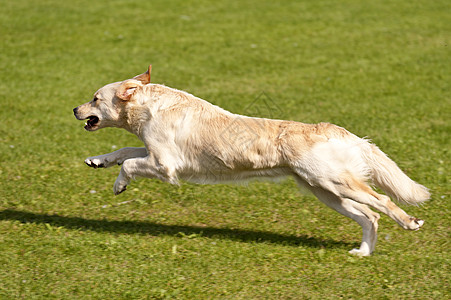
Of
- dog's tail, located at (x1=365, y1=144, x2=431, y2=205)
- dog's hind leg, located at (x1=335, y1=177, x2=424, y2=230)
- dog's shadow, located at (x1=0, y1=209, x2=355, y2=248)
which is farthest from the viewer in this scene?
dog's shadow, located at (x1=0, y1=209, x2=355, y2=248)

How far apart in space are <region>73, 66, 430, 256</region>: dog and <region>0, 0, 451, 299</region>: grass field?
0.63 metres

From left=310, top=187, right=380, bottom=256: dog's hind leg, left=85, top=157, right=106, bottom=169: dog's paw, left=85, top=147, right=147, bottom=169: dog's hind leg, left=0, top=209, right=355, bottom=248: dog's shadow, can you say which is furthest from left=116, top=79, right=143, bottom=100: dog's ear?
left=310, top=187, right=380, bottom=256: dog's hind leg

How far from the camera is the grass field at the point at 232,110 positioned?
575cm

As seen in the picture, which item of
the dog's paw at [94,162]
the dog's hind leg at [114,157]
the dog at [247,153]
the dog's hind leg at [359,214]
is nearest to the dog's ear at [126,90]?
the dog at [247,153]

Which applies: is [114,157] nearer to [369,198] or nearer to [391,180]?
[369,198]

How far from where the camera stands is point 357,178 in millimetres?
5992

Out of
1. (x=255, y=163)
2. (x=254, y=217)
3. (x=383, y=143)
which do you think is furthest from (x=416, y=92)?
(x=255, y=163)

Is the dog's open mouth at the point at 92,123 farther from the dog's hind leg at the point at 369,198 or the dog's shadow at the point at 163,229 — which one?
the dog's hind leg at the point at 369,198

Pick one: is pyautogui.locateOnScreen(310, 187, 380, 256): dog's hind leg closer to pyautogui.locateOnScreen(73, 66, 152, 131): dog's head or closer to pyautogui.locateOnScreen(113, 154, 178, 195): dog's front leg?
pyautogui.locateOnScreen(113, 154, 178, 195): dog's front leg

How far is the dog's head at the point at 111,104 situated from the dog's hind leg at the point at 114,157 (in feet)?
1.04

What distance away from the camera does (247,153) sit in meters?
6.13

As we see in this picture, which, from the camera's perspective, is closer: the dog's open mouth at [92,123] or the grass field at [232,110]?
the grass field at [232,110]

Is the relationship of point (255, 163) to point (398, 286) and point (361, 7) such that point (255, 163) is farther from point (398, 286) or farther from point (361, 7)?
point (361, 7)

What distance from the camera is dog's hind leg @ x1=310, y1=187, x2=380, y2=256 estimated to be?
6.22 metres
